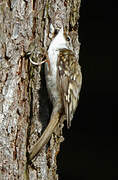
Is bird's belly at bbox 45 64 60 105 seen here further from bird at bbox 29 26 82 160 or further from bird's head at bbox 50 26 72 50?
bird's head at bbox 50 26 72 50

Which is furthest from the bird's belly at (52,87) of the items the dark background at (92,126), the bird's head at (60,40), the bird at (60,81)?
the dark background at (92,126)

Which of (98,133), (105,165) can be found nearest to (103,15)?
(98,133)

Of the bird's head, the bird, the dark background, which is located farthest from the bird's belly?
the dark background

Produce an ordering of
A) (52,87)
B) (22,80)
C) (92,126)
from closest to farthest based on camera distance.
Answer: (22,80) < (52,87) < (92,126)

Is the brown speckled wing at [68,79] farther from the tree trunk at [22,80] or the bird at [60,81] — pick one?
the tree trunk at [22,80]

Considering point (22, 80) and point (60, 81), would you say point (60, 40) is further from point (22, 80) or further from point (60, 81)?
point (22, 80)

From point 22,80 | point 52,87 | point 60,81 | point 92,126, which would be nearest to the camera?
point 22,80

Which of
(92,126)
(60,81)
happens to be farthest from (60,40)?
(92,126)
